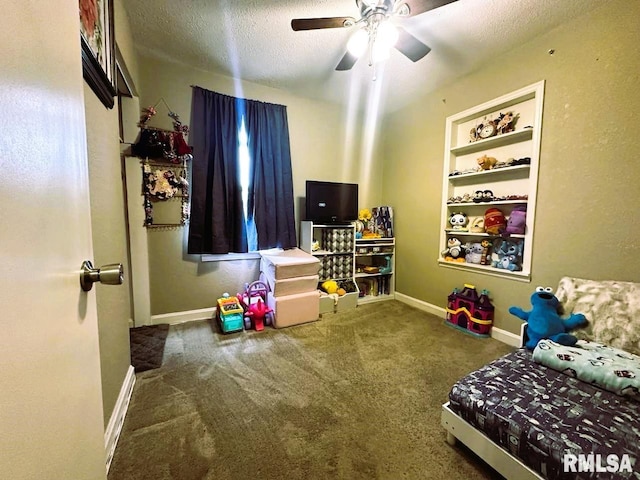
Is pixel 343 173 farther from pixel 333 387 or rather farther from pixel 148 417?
pixel 148 417

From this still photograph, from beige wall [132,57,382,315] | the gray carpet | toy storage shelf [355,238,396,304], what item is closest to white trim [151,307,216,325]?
beige wall [132,57,382,315]

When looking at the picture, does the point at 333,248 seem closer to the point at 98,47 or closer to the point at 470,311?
the point at 470,311

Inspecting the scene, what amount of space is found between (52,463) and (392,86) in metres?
3.54

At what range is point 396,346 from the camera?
2273mm

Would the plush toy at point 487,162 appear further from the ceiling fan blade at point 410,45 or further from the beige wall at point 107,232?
the beige wall at point 107,232

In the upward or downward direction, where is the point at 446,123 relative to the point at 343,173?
upward

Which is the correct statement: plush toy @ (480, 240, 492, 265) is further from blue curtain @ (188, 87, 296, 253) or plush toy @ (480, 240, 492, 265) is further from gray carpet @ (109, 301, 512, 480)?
blue curtain @ (188, 87, 296, 253)

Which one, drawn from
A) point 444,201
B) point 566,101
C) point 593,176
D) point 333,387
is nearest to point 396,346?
point 333,387

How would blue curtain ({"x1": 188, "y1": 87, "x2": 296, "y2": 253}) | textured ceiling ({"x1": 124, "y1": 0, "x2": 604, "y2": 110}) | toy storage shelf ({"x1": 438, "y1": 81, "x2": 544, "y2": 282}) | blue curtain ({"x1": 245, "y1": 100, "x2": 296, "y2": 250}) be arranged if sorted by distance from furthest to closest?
1. blue curtain ({"x1": 245, "y1": 100, "x2": 296, "y2": 250})
2. blue curtain ({"x1": 188, "y1": 87, "x2": 296, "y2": 253})
3. toy storage shelf ({"x1": 438, "y1": 81, "x2": 544, "y2": 282})
4. textured ceiling ({"x1": 124, "y1": 0, "x2": 604, "y2": 110})

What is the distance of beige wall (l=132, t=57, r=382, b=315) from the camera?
8.47 ft

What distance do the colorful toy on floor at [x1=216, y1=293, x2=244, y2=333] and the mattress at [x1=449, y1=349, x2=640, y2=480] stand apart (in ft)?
6.31

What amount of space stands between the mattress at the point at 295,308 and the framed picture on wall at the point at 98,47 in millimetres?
1978

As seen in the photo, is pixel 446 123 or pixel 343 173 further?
pixel 343 173

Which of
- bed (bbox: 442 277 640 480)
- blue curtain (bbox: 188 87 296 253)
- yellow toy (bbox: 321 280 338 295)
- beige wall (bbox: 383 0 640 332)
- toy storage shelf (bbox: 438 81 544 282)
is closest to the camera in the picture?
bed (bbox: 442 277 640 480)
